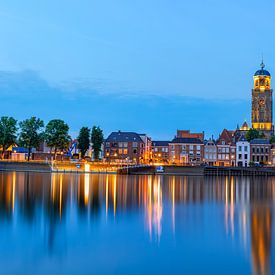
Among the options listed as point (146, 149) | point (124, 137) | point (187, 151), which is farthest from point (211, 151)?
point (124, 137)

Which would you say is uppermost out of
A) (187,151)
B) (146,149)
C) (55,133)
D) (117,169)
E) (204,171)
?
(55,133)

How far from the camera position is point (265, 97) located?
7416 inches

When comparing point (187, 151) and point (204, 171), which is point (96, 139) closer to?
point (204, 171)

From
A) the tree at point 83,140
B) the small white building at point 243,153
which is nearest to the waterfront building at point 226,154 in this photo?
the small white building at point 243,153

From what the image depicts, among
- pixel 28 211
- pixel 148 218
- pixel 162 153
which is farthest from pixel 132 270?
pixel 162 153

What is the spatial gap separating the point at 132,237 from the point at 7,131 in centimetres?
8562

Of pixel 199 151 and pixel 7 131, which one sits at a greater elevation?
pixel 7 131

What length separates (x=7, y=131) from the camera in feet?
342

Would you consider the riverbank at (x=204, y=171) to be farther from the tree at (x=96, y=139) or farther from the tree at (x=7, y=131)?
the tree at (x=7, y=131)

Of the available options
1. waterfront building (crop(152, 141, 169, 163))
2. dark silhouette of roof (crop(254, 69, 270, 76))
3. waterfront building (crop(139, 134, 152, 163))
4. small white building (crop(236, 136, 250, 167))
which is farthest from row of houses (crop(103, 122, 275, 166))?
dark silhouette of roof (crop(254, 69, 270, 76))

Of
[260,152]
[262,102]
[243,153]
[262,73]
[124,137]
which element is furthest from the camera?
[262,73]

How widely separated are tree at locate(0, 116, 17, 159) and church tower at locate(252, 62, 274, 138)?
109 m

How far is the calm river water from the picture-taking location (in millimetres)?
18094

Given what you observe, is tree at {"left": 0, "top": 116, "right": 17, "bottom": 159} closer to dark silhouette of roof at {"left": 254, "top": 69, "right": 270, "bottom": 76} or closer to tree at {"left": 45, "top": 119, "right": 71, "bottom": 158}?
tree at {"left": 45, "top": 119, "right": 71, "bottom": 158}
